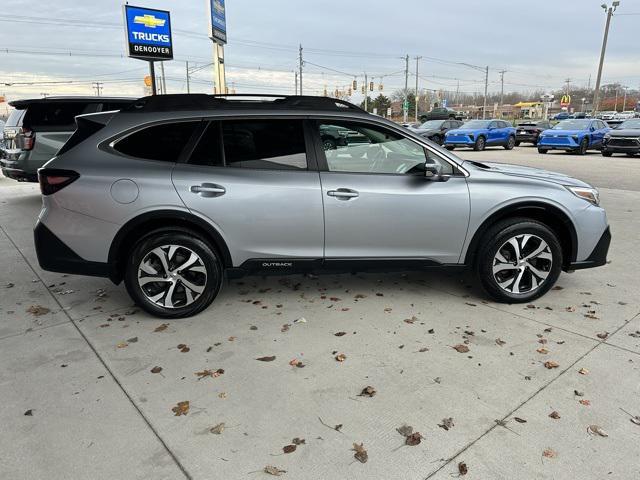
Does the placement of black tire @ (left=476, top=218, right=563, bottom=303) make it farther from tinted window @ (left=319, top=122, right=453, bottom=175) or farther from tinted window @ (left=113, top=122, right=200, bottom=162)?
tinted window @ (left=113, top=122, right=200, bottom=162)

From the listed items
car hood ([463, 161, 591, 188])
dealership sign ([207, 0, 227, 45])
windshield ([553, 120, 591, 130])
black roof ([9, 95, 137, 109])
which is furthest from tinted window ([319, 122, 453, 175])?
windshield ([553, 120, 591, 130])

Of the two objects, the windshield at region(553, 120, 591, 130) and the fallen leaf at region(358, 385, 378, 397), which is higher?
the windshield at region(553, 120, 591, 130)

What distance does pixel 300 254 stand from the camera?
4.05 m

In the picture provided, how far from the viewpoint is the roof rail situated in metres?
4.03

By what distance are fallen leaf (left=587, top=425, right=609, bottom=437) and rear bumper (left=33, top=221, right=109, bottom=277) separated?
3510 mm

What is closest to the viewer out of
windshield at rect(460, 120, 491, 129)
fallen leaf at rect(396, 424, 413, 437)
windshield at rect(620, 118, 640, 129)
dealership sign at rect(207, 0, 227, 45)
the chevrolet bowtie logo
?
fallen leaf at rect(396, 424, 413, 437)

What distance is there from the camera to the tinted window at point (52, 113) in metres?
8.73

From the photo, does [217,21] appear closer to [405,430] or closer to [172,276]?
[172,276]

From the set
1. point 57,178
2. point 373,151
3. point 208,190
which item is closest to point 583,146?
point 373,151

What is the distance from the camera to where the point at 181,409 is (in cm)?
282

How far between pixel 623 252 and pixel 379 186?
385 cm

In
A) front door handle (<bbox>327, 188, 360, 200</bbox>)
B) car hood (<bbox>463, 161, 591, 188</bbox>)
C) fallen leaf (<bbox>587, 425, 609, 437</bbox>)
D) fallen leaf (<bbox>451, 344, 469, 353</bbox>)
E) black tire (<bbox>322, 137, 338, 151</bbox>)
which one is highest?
black tire (<bbox>322, 137, 338, 151</bbox>)

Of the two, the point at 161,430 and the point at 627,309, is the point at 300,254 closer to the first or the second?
the point at 161,430

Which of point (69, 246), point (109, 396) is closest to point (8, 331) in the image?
point (69, 246)
